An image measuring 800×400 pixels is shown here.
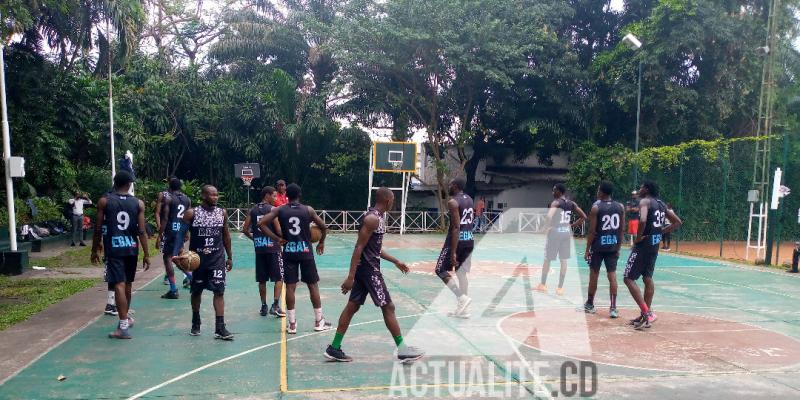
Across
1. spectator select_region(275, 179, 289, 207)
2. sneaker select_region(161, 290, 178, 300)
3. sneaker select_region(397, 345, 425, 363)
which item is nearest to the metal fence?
spectator select_region(275, 179, 289, 207)

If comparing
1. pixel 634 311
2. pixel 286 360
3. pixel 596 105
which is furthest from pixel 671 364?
pixel 596 105

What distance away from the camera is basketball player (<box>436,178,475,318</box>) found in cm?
769

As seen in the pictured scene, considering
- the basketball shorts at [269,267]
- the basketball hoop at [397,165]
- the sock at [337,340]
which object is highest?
the basketball hoop at [397,165]

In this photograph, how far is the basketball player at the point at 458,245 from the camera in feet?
25.2

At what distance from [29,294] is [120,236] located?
13.2 ft

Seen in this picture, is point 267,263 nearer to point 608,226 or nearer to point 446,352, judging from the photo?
point 446,352

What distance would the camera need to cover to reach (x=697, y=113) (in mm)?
25250

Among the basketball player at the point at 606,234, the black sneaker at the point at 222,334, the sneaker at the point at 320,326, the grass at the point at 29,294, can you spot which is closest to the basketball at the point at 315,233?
the sneaker at the point at 320,326

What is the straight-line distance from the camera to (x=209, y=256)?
6766 millimetres

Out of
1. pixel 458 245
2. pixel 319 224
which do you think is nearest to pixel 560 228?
pixel 458 245

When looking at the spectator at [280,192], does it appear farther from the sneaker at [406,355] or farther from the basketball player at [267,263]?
A: the sneaker at [406,355]

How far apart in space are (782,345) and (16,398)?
25.4 ft

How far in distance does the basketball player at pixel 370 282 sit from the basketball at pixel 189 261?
1.82 meters

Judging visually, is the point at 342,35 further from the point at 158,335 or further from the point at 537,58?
the point at 158,335
